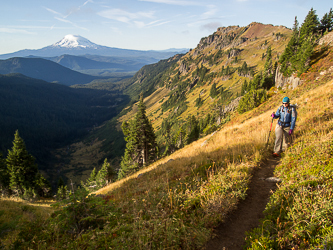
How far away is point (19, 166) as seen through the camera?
1289 inches

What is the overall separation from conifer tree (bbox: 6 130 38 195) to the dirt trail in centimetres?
4034

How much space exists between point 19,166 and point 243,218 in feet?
138

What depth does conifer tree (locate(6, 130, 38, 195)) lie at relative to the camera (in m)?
32.5

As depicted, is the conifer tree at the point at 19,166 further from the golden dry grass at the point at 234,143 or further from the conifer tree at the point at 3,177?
the golden dry grass at the point at 234,143

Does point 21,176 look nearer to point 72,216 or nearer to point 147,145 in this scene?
point 147,145

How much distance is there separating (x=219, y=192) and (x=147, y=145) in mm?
29632

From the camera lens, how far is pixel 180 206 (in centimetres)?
530

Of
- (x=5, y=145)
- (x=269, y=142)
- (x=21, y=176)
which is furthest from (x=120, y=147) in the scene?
(x=269, y=142)

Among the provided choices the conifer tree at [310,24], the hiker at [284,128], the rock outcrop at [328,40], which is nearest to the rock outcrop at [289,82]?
the rock outcrop at [328,40]

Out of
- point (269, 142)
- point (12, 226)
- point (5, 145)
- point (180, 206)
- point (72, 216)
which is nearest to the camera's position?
point (72, 216)

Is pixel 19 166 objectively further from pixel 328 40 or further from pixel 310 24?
pixel 310 24

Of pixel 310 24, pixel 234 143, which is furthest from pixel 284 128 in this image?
pixel 310 24

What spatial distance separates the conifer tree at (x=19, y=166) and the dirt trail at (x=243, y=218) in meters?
40.3

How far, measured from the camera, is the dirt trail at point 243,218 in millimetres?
3896
